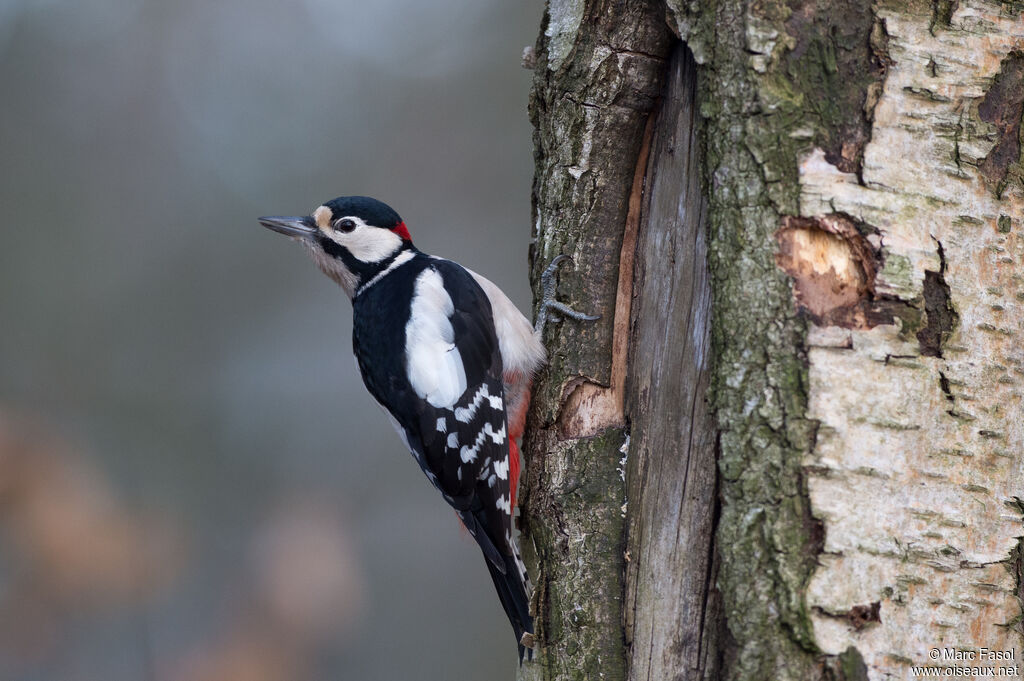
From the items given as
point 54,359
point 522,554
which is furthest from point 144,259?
point 522,554

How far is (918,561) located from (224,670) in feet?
8.19

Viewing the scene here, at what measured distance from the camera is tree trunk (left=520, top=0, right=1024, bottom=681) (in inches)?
61.4

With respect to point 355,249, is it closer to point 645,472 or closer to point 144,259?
point 645,472

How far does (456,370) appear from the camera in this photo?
268 cm

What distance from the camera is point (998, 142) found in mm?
1700

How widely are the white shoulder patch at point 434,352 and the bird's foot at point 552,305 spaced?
403 millimetres

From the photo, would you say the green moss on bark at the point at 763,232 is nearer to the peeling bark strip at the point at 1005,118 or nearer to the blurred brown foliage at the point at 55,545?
the peeling bark strip at the point at 1005,118

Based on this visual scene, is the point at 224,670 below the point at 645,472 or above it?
below

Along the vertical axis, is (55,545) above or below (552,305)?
below

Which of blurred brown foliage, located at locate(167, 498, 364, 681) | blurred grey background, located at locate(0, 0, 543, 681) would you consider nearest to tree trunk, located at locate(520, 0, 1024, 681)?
blurred brown foliage, located at locate(167, 498, 364, 681)

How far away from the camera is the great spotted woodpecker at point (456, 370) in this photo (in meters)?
2.48

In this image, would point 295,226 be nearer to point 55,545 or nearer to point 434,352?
point 434,352

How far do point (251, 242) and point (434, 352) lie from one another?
9.50 feet

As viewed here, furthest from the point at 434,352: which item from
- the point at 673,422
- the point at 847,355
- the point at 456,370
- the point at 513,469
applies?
the point at 847,355
